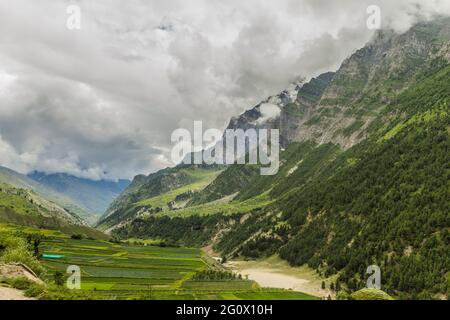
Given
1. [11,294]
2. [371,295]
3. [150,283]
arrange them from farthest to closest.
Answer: [150,283], [371,295], [11,294]

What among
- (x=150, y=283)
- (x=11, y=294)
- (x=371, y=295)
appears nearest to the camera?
(x=11, y=294)

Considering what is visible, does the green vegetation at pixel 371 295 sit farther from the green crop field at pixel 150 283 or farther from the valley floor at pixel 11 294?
the green crop field at pixel 150 283

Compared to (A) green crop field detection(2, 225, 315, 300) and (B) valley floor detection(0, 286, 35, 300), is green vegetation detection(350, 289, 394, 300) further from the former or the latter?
(A) green crop field detection(2, 225, 315, 300)

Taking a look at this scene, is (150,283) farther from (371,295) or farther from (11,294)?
(11,294)

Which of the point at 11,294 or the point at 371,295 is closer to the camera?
the point at 11,294

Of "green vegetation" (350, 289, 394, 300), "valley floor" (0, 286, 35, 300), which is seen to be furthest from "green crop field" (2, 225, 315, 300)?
"green vegetation" (350, 289, 394, 300)

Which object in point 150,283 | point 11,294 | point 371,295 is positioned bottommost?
point 150,283

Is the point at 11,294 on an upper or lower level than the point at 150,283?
upper

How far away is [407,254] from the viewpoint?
558ft

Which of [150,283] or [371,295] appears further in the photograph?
[150,283]

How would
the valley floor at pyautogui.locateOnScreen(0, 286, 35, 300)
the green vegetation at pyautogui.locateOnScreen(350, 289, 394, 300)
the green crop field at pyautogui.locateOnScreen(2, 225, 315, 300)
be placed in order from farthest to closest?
the green crop field at pyautogui.locateOnScreen(2, 225, 315, 300) < the green vegetation at pyautogui.locateOnScreen(350, 289, 394, 300) < the valley floor at pyautogui.locateOnScreen(0, 286, 35, 300)

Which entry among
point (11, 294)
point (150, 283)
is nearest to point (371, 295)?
point (11, 294)
